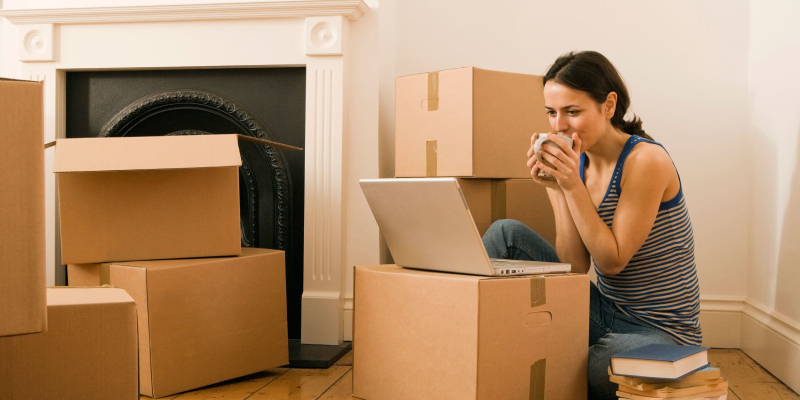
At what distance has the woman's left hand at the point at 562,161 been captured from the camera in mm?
1289

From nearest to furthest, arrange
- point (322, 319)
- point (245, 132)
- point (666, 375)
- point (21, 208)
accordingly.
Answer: point (21, 208), point (666, 375), point (322, 319), point (245, 132)

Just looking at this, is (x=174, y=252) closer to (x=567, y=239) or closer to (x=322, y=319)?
(x=322, y=319)


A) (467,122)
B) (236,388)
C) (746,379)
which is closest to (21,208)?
(236,388)

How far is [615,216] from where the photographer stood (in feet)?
4.48

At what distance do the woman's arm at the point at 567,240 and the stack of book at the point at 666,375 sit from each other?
12.9 inches

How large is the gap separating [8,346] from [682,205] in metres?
1.29

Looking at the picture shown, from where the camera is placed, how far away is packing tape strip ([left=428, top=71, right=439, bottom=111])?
1.78m

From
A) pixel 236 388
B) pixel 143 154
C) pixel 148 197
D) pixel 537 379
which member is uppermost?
pixel 143 154

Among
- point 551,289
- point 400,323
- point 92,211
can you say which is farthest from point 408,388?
point 92,211

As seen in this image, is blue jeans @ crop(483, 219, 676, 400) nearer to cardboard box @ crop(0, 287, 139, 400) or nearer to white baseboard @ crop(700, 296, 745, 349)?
white baseboard @ crop(700, 296, 745, 349)

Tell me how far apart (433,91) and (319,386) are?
84cm

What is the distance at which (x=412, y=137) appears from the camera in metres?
1.83

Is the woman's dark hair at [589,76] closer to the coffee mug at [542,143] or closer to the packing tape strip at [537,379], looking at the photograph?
the coffee mug at [542,143]

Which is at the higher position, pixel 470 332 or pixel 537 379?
pixel 470 332
